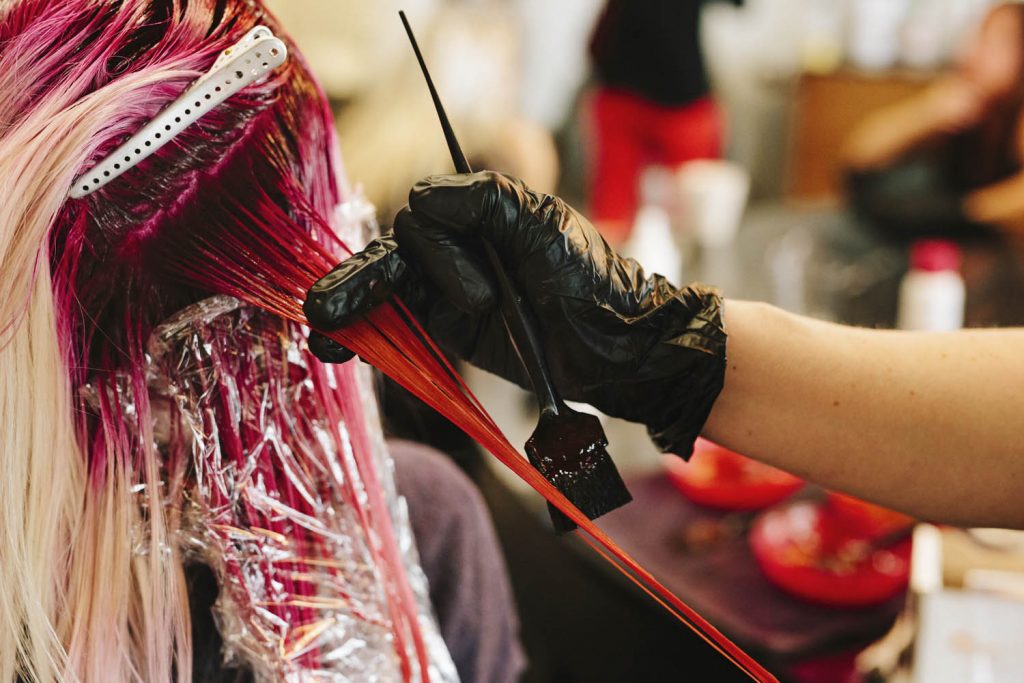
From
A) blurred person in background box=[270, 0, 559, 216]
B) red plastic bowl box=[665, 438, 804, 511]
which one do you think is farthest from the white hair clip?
blurred person in background box=[270, 0, 559, 216]

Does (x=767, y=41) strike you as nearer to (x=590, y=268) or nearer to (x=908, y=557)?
(x=908, y=557)

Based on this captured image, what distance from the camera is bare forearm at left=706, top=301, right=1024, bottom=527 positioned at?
2.37 ft

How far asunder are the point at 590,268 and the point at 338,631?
14.1 inches

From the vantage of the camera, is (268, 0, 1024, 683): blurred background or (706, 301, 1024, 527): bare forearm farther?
(268, 0, 1024, 683): blurred background

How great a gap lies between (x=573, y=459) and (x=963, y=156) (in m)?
2.74

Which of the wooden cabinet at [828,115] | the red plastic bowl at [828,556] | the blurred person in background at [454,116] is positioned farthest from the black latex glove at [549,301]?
the wooden cabinet at [828,115]

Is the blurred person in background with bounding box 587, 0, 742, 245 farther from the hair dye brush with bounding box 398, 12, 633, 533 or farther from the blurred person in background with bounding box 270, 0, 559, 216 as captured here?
the hair dye brush with bounding box 398, 12, 633, 533

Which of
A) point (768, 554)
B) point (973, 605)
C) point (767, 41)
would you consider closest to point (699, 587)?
point (768, 554)

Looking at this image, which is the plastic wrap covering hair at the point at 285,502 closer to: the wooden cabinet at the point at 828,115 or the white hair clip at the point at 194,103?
the white hair clip at the point at 194,103

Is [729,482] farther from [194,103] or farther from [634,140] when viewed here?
[634,140]

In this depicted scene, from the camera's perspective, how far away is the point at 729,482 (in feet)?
4.50

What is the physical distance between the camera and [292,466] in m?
0.69

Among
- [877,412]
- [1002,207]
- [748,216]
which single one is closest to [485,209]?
[877,412]

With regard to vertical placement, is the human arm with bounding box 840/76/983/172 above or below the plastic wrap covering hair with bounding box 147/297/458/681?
above
